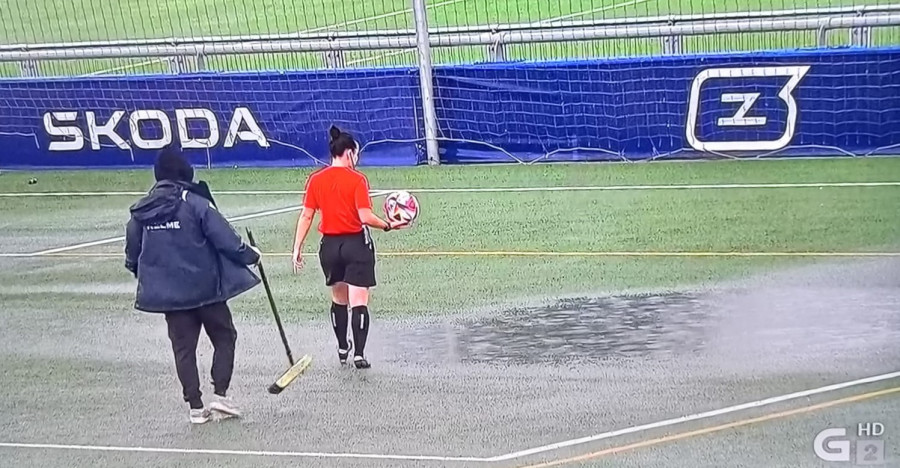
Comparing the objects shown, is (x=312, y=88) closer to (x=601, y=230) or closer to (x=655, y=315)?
(x=601, y=230)

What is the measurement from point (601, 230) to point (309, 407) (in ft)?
13.5

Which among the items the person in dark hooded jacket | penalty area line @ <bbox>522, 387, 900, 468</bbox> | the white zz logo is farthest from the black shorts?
the white zz logo

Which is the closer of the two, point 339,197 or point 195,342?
point 195,342

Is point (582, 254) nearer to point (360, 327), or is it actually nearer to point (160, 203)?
point (360, 327)

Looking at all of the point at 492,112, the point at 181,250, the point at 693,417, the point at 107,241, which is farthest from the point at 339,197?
the point at 492,112

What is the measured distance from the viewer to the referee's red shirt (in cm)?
628

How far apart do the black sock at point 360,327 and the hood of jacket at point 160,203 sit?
1297mm

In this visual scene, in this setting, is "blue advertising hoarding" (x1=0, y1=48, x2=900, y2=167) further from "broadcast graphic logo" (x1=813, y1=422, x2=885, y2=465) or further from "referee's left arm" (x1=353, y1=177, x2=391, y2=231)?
"broadcast graphic logo" (x1=813, y1=422, x2=885, y2=465)

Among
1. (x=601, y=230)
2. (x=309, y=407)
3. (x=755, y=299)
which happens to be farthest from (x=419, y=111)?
(x=309, y=407)

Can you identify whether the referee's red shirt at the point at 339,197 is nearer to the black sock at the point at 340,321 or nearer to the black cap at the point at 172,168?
the black sock at the point at 340,321

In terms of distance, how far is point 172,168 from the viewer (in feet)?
18.6

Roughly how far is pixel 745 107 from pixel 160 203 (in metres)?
7.96

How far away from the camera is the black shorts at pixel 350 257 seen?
6.38m

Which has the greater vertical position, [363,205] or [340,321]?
[363,205]
